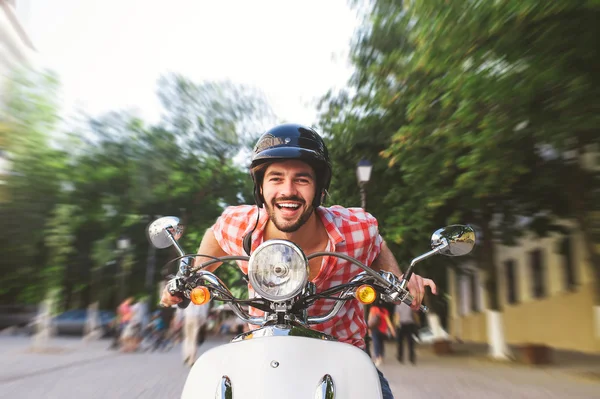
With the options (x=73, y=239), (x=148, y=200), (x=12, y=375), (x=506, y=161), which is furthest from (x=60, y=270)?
(x=506, y=161)

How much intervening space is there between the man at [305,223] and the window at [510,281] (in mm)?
21032

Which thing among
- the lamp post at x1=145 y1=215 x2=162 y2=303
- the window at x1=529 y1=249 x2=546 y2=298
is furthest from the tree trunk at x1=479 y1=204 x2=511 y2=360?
the lamp post at x1=145 y1=215 x2=162 y2=303

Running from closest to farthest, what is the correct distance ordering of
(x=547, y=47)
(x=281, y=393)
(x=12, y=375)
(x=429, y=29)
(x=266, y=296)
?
(x=281, y=393)
(x=266, y=296)
(x=547, y=47)
(x=429, y=29)
(x=12, y=375)

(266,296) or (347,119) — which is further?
(347,119)

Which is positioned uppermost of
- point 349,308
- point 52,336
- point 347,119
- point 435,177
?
point 347,119

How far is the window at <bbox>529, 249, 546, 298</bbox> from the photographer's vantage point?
66.1ft

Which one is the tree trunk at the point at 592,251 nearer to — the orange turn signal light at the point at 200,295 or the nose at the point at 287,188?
the nose at the point at 287,188

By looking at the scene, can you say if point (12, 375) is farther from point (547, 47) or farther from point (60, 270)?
point (60, 270)

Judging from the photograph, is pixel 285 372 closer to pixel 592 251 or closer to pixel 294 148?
pixel 294 148

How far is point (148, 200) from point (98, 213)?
99.1 inches

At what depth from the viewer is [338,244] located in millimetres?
2727

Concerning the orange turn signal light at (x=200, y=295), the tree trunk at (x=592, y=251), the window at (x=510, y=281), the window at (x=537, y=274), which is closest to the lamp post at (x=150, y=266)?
the window at (x=510, y=281)

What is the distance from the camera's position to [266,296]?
6.60 feet

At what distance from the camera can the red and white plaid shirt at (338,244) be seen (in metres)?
2.73
